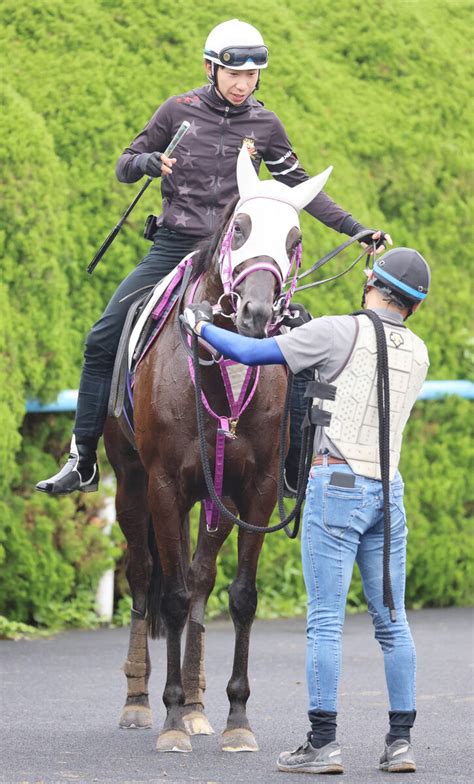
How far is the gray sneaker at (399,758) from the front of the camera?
6.29m

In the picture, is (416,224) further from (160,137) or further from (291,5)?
(160,137)

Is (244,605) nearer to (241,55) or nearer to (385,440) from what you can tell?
(385,440)

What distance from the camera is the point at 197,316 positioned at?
646 cm

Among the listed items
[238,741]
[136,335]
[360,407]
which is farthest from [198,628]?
[360,407]

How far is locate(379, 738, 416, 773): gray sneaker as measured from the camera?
629 cm

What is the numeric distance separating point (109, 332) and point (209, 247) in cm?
110

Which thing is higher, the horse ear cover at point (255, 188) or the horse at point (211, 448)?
the horse ear cover at point (255, 188)

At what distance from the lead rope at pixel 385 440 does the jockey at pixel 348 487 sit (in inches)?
1.3

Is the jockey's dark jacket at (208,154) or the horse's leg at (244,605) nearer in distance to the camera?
the horse's leg at (244,605)

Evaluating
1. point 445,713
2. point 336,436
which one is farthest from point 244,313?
point 445,713

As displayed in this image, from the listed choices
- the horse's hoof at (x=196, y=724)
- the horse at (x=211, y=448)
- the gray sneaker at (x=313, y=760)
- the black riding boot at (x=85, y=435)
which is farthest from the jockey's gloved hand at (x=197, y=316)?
the horse's hoof at (x=196, y=724)

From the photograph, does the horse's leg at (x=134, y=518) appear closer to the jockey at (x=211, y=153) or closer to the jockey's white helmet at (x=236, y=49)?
the jockey at (x=211, y=153)

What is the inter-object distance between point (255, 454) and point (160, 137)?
63.4 inches

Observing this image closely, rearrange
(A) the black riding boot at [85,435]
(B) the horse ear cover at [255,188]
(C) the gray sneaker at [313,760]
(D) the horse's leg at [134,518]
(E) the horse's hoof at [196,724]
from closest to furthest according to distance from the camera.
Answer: (C) the gray sneaker at [313,760] < (B) the horse ear cover at [255,188] < (E) the horse's hoof at [196,724] < (A) the black riding boot at [85,435] < (D) the horse's leg at [134,518]
